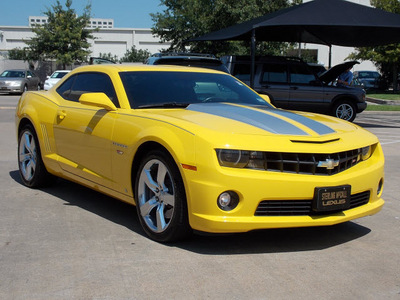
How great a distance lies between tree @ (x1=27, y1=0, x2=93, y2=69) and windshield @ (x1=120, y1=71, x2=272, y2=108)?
39.2 meters

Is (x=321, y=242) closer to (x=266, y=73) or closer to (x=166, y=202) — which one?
(x=166, y=202)

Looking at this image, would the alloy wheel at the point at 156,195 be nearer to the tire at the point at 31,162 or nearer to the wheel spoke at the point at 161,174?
the wheel spoke at the point at 161,174

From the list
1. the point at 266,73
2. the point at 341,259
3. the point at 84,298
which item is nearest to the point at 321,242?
the point at 341,259

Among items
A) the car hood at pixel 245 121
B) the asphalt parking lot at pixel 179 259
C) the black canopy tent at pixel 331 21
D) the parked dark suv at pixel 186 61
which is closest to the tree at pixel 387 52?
the black canopy tent at pixel 331 21

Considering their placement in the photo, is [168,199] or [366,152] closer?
[168,199]

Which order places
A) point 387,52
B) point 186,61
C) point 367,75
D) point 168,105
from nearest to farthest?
point 168,105
point 186,61
point 387,52
point 367,75

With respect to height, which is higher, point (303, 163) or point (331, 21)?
point (331, 21)

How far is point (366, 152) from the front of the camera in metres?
4.75

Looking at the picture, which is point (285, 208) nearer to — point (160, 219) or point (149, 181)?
point (160, 219)

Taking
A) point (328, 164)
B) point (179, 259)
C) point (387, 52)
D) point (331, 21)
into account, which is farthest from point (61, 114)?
point (387, 52)

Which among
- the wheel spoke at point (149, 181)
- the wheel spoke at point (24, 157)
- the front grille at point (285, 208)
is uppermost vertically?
the wheel spoke at point (149, 181)

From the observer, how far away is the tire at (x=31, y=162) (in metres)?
6.23

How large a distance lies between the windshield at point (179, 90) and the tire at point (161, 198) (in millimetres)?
799

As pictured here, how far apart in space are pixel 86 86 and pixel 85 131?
74 centimetres
